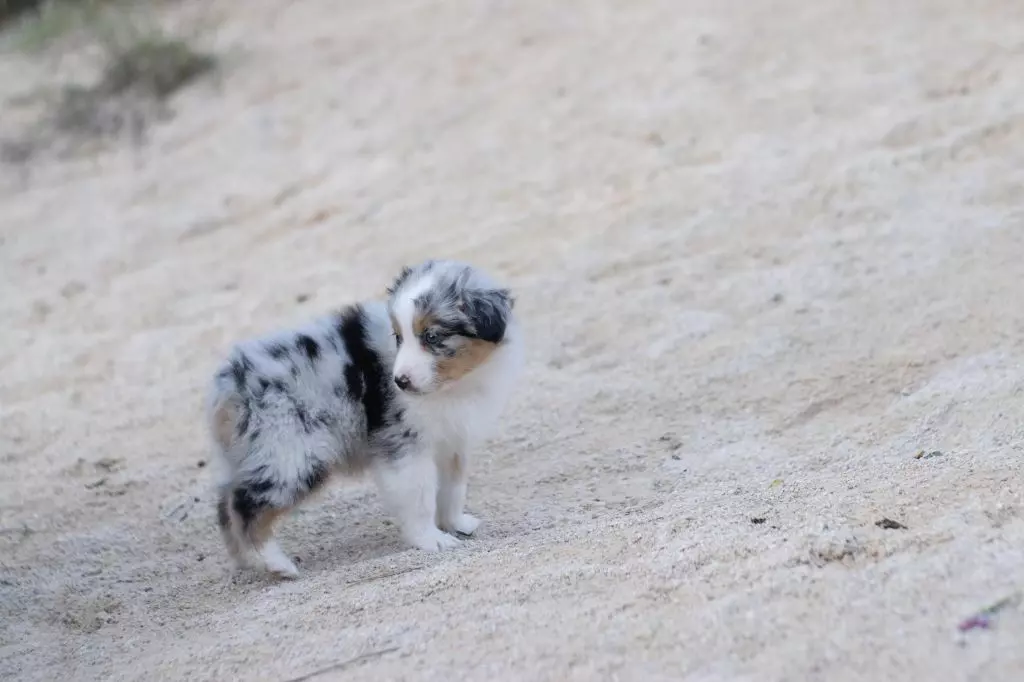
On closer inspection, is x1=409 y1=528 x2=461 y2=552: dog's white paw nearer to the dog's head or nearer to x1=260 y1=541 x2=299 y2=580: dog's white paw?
x1=260 y1=541 x2=299 y2=580: dog's white paw

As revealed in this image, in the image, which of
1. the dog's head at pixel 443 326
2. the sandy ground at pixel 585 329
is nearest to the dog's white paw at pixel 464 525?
the sandy ground at pixel 585 329

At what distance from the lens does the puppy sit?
457cm

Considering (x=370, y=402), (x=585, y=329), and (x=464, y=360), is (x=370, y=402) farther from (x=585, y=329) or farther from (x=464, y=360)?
(x=585, y=329)

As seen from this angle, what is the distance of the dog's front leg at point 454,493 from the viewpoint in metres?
5.07

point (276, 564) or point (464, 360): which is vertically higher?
point (464, 360)

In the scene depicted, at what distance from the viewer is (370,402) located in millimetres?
4781

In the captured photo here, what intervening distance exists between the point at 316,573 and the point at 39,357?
366 centimetres

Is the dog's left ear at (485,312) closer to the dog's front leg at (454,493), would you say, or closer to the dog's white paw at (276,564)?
the dog's front leg at (454,493)

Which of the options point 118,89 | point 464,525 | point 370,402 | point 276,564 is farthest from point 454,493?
point 118,89

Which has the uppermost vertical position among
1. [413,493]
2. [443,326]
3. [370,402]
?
[443,326]

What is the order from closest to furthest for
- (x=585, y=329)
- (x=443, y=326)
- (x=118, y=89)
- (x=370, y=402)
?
(x=443, y=326) < (x=370, y=402) < (x=585, y=329) < (x=118, y=89)

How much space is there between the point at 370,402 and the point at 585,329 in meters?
2.30

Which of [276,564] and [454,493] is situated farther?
[454,493]

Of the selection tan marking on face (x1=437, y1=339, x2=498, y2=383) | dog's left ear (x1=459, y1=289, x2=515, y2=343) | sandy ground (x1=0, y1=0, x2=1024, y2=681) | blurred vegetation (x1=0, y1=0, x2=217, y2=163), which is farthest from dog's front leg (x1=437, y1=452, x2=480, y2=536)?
blurred vegetation (x1=0, y1=0, x2=217, y2=163)
